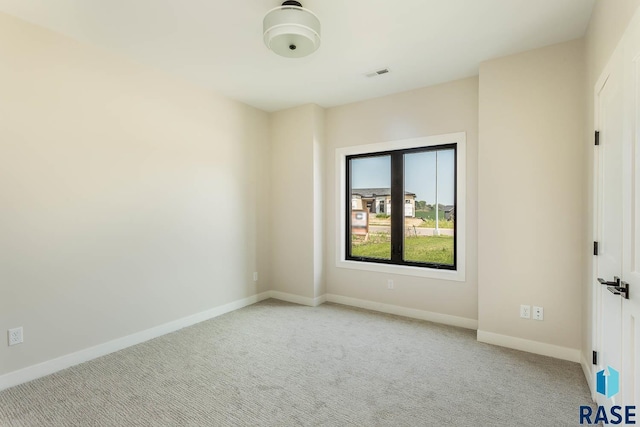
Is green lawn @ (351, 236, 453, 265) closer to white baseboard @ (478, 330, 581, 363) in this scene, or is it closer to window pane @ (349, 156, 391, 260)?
window pane @ (349, 156, 391, 260)

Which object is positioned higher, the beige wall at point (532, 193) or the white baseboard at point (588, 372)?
the beige wall at point (532, 193)

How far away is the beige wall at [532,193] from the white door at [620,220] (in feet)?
2.10

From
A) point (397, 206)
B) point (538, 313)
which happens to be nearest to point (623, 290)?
point (538, 313)

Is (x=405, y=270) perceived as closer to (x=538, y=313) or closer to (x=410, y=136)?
(x=538, y=313)

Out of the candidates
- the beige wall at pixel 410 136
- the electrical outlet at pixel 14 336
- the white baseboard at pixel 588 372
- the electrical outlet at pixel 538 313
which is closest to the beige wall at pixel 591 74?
the white baseboard at pixel 588 372

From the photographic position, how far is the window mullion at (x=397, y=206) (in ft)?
13.6

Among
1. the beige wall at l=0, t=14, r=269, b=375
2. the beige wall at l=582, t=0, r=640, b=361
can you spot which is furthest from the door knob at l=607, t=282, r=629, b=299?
the beige wall at l=0, t=14, r=269, b=375

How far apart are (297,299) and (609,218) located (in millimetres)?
3542

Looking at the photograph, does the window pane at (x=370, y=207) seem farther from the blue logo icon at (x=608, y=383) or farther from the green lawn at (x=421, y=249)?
the blue logo icon at (x=608, y=383)

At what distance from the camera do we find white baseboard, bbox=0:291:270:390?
244cm

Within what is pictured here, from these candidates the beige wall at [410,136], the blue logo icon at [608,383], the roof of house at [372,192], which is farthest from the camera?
the roof of house at [372,192]

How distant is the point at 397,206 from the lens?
418 centimetres

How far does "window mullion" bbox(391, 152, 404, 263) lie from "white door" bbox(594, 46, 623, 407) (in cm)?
211

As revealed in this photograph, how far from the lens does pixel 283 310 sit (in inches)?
165
